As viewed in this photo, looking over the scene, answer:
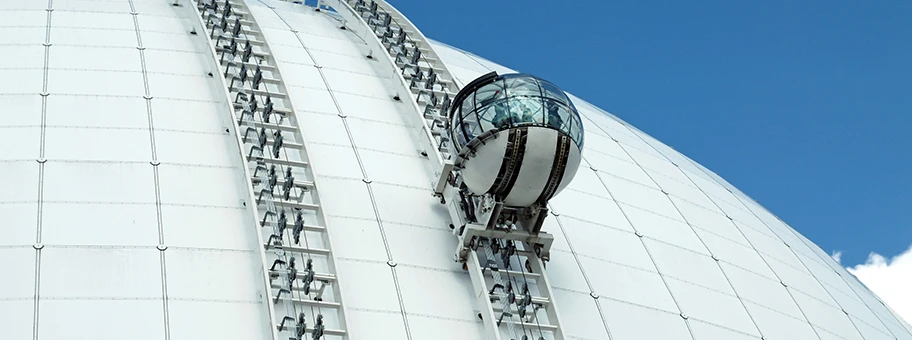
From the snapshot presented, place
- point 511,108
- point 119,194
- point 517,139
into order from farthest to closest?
point 119,194
point 511,108
point 517,139

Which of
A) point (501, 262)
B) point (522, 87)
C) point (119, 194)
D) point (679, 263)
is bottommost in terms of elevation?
point (119, 194)

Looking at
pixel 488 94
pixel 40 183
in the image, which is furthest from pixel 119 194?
pixel 488 94

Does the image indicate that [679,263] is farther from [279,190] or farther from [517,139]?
[279,190]

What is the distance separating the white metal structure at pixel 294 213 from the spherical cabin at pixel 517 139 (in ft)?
6.63

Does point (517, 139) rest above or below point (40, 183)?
above

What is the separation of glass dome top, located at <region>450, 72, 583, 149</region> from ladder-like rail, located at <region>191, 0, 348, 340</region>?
376cm

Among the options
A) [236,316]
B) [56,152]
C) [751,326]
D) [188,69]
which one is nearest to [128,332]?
[236,316]

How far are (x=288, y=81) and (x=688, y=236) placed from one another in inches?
456

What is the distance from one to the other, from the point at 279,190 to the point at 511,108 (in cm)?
555

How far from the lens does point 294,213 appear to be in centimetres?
2453

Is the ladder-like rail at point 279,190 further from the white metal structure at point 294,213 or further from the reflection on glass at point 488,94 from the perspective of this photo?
the reflection on glass at point 488,94

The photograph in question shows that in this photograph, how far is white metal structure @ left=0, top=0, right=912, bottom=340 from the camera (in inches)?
864

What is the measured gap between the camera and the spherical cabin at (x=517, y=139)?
22.7m

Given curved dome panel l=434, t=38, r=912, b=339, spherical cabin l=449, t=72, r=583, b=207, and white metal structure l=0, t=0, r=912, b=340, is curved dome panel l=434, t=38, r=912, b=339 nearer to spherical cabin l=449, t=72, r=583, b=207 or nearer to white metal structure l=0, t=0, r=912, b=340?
white metal structure l=0, t=0, r=912, b=340
